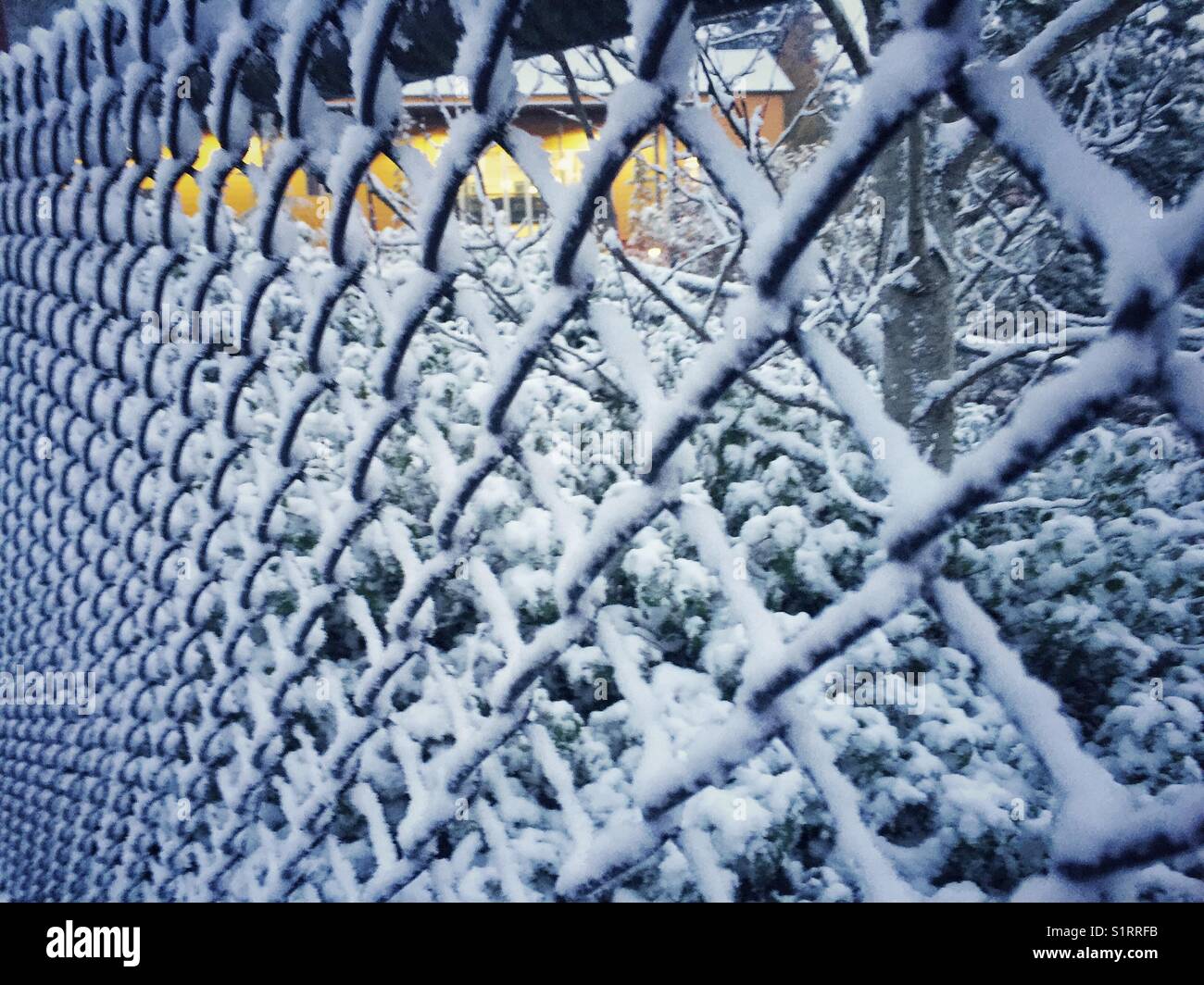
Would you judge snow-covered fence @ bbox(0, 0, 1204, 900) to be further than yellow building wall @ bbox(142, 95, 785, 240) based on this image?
No

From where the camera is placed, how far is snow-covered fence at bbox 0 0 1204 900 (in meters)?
0.45

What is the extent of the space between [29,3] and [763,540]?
9.59 ft

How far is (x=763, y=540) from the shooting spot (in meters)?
3.02

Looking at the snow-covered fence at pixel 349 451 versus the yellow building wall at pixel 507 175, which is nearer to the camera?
the snow-covered fence at pixel 349 451

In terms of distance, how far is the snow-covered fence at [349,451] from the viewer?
1.48ft

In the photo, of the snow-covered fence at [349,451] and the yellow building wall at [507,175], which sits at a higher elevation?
the yellow building wall at [507,175]

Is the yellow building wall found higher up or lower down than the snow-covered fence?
higher up

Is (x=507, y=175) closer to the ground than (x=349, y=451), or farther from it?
farther from it

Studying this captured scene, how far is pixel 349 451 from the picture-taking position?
0.99m

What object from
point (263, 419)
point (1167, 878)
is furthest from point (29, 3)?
point (1167, 878)

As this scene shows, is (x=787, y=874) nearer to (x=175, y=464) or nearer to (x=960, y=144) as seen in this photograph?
(x=175, y=464)
